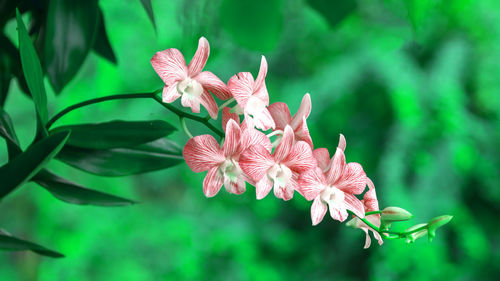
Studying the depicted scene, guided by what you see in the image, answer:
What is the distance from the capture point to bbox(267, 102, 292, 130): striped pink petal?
0.70 ft

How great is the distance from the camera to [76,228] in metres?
1.54

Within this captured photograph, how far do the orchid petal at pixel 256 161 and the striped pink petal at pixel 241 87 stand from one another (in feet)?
0.07

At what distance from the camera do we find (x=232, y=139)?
0.19m

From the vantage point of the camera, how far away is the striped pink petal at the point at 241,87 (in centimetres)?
19

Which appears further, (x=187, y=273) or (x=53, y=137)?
(x=187, y=273)

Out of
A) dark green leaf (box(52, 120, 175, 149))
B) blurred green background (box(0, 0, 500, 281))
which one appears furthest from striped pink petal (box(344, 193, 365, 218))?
blurred green background (box(0, 0, 500, 281))

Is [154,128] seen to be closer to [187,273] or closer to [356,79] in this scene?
[356,79]

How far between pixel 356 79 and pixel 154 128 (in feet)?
3.97

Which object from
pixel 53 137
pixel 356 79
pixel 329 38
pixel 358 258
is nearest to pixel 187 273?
pixel 358 258

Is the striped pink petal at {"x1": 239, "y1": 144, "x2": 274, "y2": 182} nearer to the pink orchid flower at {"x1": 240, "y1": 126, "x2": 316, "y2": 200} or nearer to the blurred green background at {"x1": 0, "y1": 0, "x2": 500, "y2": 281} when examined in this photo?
the pink orchid flower at {"x1": 240, "y1": 126, "x2": 316, "y2": 200}

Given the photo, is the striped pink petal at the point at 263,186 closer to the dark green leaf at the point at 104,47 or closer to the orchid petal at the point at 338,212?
the orchid petal at the point at 338,212

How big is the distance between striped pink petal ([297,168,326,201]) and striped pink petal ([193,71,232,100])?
0.16ft

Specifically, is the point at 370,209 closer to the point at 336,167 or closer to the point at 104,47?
the point at 336,167

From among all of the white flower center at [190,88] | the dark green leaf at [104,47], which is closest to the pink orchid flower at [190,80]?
the white flower center at [190,88]
